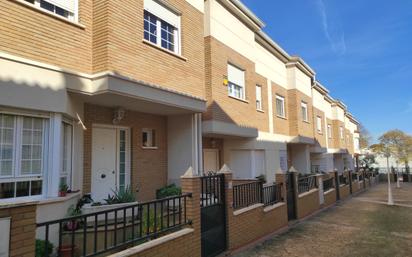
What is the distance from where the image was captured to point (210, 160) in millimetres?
14305

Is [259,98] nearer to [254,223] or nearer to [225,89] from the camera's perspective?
[225,89]

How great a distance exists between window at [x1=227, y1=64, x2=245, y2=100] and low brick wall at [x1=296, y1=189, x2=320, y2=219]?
4.94 m

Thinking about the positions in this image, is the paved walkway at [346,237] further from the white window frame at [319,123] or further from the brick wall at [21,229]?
the white window frame at [319,123]

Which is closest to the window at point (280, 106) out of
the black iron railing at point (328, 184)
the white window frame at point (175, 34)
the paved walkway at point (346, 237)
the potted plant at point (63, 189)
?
the black iron railing at point (328, 184)

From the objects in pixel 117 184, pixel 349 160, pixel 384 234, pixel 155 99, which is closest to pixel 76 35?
pixel 155 99

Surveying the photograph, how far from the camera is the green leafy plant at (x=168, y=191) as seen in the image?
9688 millimetres

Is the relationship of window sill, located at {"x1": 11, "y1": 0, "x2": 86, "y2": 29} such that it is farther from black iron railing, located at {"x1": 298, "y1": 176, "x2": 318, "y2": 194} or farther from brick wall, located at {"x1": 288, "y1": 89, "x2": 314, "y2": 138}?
brick wall, located at {"x1": 288, "y1": 89, "x2": 314, "y2": 138}

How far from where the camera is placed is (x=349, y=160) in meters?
38.3

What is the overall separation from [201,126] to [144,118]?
221cm

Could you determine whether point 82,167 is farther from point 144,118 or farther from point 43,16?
point 43,16

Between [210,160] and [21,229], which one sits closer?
[21,229]

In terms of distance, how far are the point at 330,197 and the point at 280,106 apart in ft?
19.4

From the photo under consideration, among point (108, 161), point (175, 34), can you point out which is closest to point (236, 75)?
point (175, 34)

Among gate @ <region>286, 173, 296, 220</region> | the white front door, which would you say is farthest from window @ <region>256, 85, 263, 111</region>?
gate @ <region>286, 173, 296, 220</region>
